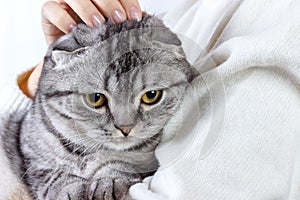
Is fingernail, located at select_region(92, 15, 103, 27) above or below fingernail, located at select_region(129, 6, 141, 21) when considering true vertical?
below

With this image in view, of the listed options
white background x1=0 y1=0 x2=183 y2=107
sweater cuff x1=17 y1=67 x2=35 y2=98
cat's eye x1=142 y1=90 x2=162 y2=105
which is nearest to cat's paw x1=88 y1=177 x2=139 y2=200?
cat's eye x1=142 y1=90 x2=162 y2=105

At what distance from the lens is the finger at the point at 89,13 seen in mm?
559

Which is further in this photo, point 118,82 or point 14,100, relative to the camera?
point 14,100

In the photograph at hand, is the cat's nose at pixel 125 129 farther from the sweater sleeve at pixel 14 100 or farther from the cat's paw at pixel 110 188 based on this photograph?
the sweater sleeve at pixel 14 100

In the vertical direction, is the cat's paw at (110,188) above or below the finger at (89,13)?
below

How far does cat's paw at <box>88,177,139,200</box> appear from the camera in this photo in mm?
555

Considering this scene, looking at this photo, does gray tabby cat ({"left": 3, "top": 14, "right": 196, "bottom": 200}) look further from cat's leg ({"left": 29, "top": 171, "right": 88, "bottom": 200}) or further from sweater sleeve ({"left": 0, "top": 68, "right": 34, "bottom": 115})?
sweater sleeve ({"left": 0, "top": 68, "right": 34, "bottom": 115})

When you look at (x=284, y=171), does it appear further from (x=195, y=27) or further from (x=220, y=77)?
(x=195, y=27)

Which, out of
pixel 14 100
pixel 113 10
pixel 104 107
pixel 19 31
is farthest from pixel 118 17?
pixel 19 31

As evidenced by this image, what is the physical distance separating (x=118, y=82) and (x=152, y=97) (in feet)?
0.13

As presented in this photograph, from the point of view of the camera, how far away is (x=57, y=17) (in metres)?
0.63

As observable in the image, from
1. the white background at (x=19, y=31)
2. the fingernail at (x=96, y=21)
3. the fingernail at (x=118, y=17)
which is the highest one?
the fingernail at (x=118, y=17)

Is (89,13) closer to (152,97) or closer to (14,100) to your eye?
(152,97)

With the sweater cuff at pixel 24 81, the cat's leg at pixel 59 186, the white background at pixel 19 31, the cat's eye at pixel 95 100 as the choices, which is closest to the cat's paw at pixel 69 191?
the cat's leg at pixel 59 186
